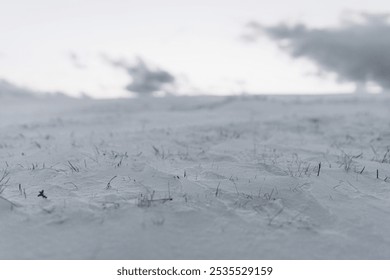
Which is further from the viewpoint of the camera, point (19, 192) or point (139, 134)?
point (139, 134)

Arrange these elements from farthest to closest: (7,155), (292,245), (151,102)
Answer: (151,102), (7,155), (292,245)

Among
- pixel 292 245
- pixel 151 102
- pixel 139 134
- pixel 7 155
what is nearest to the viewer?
pixel 292 245

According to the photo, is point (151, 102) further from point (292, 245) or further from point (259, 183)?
point (292, 245)
